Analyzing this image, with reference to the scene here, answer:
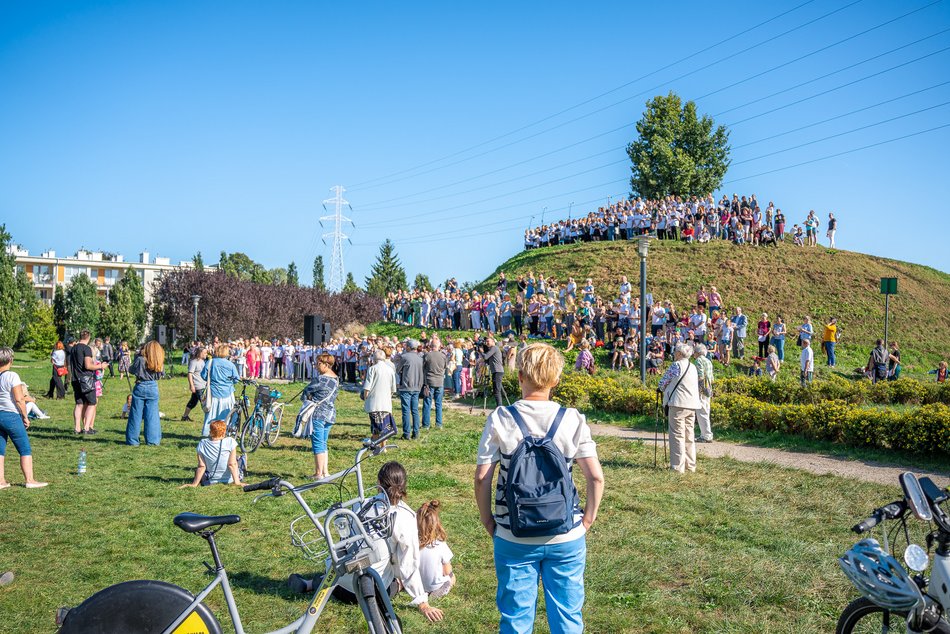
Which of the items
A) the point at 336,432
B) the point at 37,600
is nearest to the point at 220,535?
the point at 37,600

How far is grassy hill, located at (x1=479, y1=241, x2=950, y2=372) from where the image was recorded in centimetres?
2988

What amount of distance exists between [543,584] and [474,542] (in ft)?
11.8

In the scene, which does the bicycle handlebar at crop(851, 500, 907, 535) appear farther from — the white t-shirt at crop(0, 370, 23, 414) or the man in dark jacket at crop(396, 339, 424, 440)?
the man in dark jacket at crop(396, 339, 424, 440)

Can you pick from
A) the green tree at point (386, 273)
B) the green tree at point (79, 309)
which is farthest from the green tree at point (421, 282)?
the green tree at point (79, 309)

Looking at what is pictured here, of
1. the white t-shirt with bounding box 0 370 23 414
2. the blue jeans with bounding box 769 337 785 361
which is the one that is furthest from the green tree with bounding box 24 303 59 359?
the blue jeans with bounding box 769 337 785 361

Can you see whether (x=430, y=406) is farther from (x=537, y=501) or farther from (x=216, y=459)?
(x=537, y=501)

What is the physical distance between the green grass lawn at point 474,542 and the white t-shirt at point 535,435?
75.4 inches

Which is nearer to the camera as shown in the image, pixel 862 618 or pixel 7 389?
pixel 862 618

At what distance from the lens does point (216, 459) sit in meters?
9.18

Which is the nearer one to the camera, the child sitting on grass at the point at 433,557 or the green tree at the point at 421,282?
the child sitting on grass at the point at 433,557

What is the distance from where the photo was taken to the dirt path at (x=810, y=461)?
392 inches

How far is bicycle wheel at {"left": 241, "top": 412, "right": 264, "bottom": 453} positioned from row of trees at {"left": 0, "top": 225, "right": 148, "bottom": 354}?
42.3 meters

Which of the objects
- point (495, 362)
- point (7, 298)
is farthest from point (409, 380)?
point (7, 298)

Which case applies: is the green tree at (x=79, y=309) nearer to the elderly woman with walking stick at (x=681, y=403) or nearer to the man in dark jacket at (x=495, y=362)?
the man in dark jacket at (x=495, y=362)
